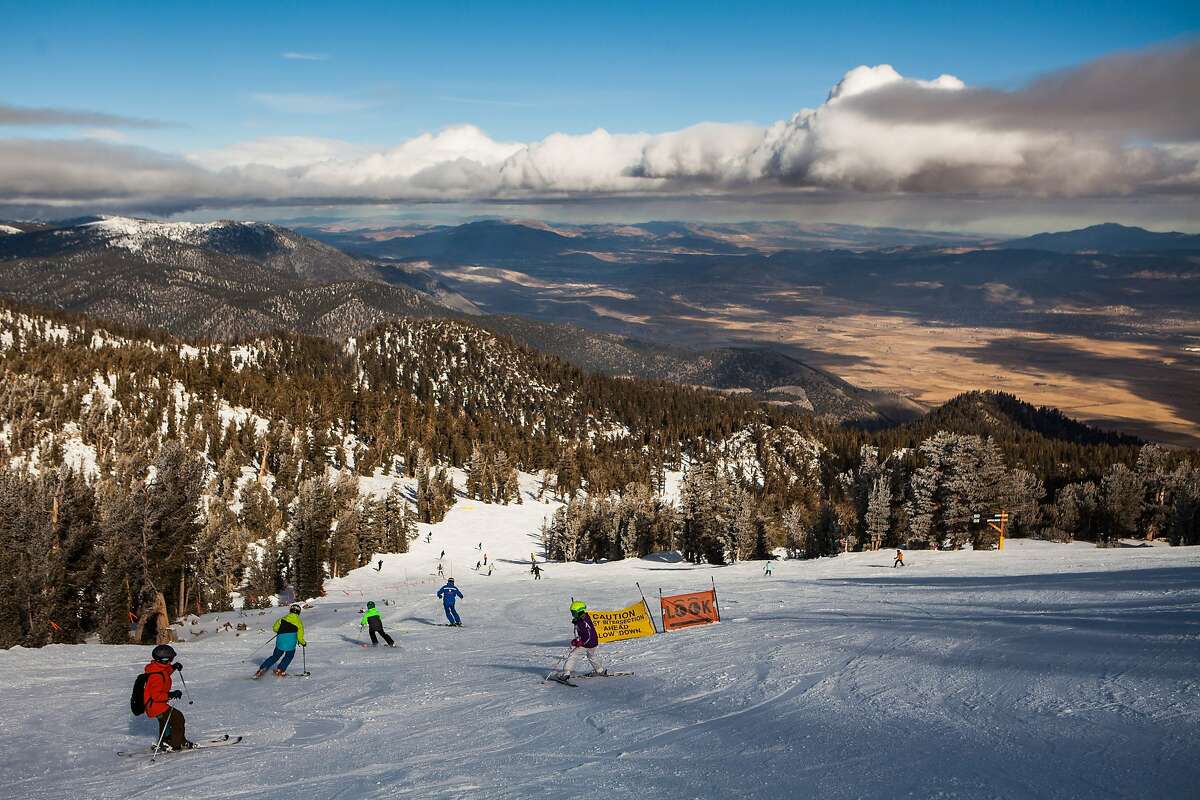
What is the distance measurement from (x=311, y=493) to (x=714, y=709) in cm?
7452

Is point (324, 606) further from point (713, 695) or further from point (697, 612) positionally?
point (713, 695)

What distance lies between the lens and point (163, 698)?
57.7 feet

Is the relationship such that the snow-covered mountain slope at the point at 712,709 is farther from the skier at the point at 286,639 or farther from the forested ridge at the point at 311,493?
the forested ridge at the point at 311,493

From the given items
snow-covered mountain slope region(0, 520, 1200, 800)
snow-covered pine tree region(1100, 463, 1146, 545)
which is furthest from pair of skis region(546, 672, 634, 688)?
snow-covered pine tree region(1100, 463, 1146, 545)

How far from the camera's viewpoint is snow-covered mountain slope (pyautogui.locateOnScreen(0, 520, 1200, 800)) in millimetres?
14188

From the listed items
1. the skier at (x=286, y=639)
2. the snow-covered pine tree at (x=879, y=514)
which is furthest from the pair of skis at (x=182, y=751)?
the snow-covered pine tree at (x=879, y=514)

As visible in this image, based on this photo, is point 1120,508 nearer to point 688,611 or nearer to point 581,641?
point 688,611

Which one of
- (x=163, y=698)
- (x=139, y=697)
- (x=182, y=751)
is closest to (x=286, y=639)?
(x=182, y=751)

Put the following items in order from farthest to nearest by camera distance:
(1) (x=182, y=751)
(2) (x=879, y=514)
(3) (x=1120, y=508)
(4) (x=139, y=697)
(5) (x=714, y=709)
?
(3) (x=1120, y=508), (2) (x=879, y=514), (5) (x=714, y=709), (1) (x=182, y=751), (4) (x=139, y=697)

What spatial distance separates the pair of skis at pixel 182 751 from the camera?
58.9ft

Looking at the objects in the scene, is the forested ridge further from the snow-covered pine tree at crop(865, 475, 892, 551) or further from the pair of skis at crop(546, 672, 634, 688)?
the pair of skis at crop(546, 672, 634, 688)

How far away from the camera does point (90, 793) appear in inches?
601

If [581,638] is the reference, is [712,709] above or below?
below

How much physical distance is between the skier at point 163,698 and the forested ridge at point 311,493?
33.1 metres
